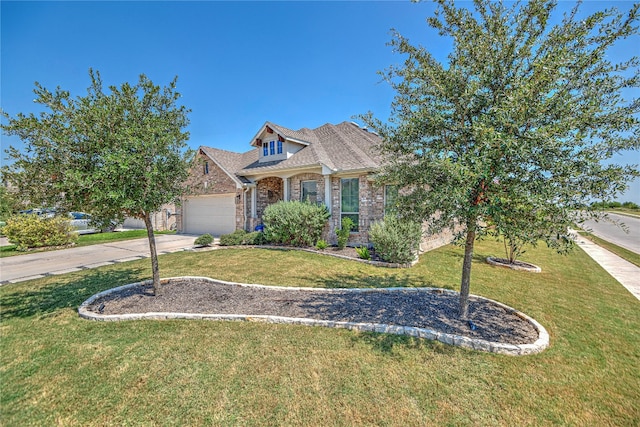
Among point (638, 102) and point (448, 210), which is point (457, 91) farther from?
point (638, 102)

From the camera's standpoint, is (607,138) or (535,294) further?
(535,294)

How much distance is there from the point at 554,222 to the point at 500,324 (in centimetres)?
213

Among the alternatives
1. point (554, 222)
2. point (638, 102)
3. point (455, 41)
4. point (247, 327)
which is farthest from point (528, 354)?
point (455, 41)

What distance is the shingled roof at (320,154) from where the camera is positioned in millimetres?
12171

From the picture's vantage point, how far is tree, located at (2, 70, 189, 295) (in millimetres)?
4637

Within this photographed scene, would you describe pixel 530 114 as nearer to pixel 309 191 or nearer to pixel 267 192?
pixel 309 191

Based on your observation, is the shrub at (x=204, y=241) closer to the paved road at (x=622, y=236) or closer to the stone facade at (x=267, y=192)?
the stone facade at (x=267, y=192)

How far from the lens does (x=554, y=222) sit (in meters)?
3.58

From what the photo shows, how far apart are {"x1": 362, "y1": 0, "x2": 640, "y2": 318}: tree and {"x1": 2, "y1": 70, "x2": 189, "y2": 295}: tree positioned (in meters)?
4.96

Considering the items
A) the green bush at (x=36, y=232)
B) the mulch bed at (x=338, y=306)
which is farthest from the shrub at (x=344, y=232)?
the green bush at (x=36, y=232)

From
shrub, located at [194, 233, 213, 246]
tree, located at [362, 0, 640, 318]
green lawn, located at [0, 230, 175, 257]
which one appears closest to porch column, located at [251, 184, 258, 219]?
shrub, located at [194, 233, 213, 246]

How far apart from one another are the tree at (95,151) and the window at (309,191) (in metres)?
8.02

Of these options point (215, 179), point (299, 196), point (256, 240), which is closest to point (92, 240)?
point (215, 179)

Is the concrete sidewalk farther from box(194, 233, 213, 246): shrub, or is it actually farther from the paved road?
box(194, 233, 213, 246): shrub
